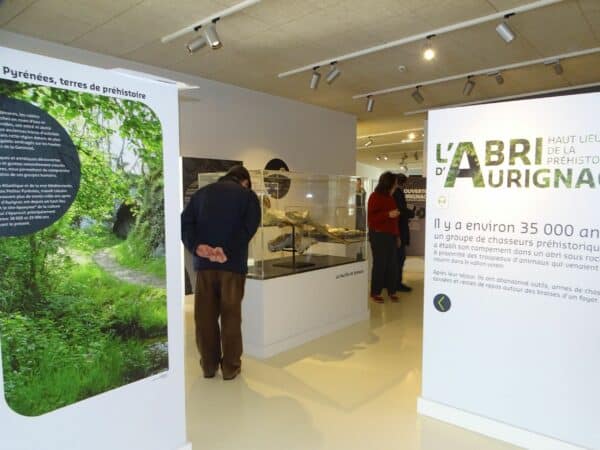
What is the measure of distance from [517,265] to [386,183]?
10.1ft

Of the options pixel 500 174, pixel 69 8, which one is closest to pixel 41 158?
pixel 500 174

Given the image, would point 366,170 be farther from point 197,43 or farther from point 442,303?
point 442,303

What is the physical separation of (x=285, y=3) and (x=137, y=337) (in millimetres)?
3044

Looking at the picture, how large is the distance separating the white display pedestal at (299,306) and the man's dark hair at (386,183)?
109 centimetres

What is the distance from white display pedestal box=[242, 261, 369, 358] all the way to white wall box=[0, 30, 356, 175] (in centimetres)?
228

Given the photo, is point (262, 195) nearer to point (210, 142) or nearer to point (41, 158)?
point (41, 158)

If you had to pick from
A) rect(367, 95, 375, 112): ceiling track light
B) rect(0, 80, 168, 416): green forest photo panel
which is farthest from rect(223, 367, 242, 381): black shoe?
rect(367, 95, 375, 112): ceiling track light

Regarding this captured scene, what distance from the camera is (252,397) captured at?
9.98ft

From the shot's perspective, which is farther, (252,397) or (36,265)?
(252,397)

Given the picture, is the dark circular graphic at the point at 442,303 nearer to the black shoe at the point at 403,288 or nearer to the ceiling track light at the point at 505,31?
the ceiling track light at the point at 505,31

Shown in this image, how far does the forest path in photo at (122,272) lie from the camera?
5.90 ft

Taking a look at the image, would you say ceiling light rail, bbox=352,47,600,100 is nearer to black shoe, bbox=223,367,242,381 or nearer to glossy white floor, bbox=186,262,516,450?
glossy white floor, bbox=186,262,516,450

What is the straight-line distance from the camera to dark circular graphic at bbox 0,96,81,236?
1.51 meters

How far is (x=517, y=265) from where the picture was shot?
2402 millimetres
